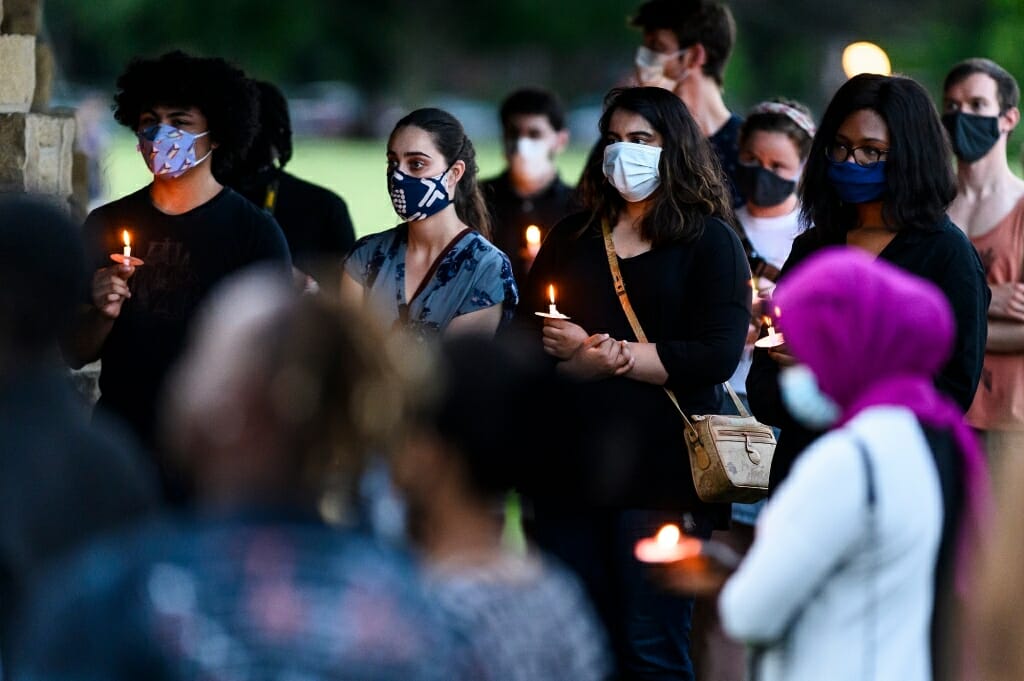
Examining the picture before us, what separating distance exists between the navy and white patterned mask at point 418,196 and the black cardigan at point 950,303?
149cm

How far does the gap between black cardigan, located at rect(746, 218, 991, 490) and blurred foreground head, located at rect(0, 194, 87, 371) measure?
91.4 inches

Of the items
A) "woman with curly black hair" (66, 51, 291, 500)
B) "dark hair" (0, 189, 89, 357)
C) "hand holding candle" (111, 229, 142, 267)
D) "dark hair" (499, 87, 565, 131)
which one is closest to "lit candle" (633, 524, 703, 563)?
"dark hair" (0, 189, 89, 357)

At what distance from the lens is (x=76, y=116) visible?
281 inches

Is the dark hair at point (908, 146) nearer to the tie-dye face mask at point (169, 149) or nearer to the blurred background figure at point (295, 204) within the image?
the tie-dye face mask at point (169, 149)

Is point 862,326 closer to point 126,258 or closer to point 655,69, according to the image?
point 126,258

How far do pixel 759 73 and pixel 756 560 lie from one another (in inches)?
2377

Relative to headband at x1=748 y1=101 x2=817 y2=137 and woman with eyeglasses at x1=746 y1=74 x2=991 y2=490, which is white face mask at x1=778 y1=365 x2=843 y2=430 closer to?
woman with eyeglasses at x1=746 y1=74 x2=991 y2=490

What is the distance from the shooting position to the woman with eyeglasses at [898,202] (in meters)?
5.16

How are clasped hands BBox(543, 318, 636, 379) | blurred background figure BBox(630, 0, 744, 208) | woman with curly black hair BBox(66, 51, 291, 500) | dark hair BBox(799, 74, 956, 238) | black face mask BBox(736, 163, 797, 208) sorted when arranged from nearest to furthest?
1. dark hair BBox(799, 74, 956, 238)
2. clasped hands BBox(543, 318, 636, 379)
3. woman with curly black hair BBox(66, 51, 291, 500)
4. black face mask BBox(736, 163, 797, 208)
5. blurred background figure BBox(630, 0, 744, 208)

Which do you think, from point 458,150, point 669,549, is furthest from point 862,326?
point 458,150

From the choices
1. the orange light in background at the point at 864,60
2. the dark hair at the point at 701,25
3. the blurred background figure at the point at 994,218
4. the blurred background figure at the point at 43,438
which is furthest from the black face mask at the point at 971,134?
the blurred background figure at the point at 43,438

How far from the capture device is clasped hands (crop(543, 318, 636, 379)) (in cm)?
568

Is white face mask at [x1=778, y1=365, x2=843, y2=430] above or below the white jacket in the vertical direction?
above

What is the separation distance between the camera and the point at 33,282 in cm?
348
